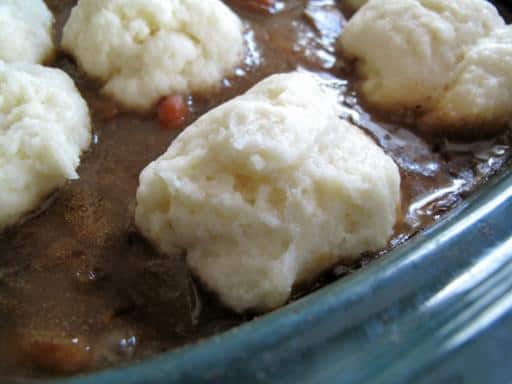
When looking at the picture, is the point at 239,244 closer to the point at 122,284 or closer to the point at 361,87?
A: the point at 122,284

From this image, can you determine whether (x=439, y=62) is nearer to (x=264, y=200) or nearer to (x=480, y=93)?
(x=480, y=93)

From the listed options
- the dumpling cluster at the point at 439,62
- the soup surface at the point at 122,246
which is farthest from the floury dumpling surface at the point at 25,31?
the dumpling cluster at the point at 439,62

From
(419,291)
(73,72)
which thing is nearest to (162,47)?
(73,72)

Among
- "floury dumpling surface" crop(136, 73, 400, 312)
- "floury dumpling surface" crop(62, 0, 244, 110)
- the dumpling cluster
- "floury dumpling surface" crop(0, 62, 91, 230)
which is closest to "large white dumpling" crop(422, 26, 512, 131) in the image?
the dumpling cluster

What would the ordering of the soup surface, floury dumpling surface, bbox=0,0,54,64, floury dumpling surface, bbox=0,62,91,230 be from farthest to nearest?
floury dumpling surface, bbox=0,0,54,64
floury dumpling surface, bbox=0,62,91,230
the soup surface

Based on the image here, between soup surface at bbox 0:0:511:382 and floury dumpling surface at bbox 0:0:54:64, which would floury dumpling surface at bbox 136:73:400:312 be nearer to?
soup surface at bbox 0:0:511:382

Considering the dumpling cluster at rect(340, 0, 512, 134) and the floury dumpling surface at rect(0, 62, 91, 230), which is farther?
the dumpling cluster at rect(340, 0, 512, 134)
